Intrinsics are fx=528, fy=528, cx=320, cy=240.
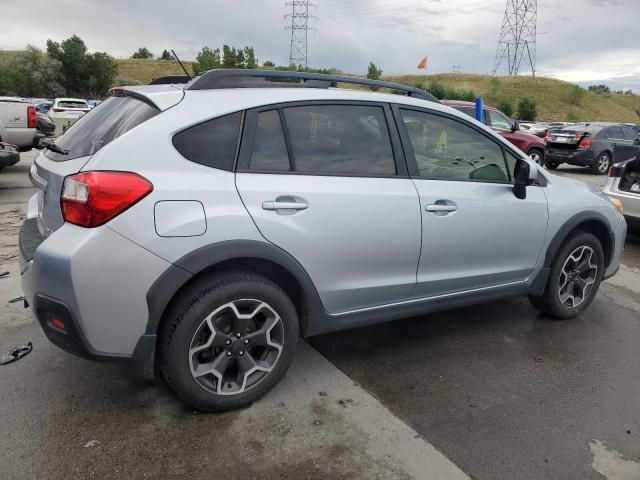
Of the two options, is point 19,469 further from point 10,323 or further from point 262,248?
point 10,323

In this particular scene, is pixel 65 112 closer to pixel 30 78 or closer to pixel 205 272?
pixel 205 272

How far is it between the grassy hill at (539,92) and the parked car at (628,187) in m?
66.3

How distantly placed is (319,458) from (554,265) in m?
2.53

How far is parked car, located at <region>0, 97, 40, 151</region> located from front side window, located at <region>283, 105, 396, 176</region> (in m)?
10.1

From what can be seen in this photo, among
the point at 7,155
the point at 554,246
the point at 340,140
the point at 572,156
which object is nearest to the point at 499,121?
the point at 572,156

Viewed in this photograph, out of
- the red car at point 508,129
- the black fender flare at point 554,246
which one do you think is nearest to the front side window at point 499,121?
the red car at point 508,129

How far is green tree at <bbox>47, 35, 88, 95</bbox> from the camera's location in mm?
62453

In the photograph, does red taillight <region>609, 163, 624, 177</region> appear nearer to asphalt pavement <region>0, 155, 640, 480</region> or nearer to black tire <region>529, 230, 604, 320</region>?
black tire <region>529, 230, 604, 320</region>

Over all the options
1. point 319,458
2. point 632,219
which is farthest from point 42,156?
point 632,219

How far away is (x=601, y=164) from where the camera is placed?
15.6 m

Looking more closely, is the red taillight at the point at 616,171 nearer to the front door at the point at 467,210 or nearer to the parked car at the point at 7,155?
the front door at the point at 467,210

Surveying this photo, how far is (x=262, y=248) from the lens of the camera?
2.64 m

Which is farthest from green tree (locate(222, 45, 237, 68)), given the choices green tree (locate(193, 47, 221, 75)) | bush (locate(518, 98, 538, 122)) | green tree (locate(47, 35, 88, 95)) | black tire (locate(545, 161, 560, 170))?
black tire (locate(545, 161, 560, 170))

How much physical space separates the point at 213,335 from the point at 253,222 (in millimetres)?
600
